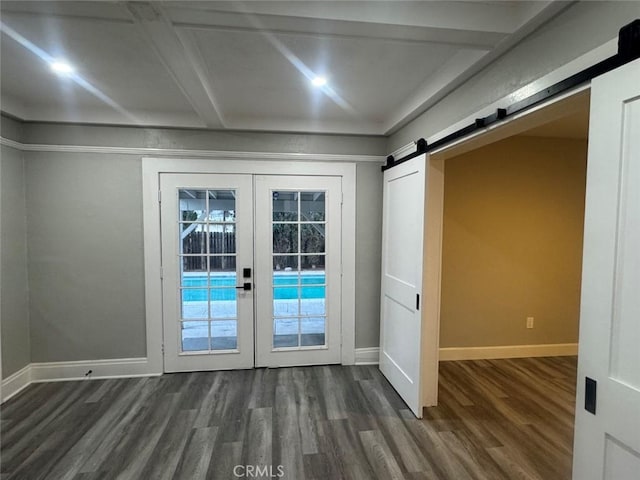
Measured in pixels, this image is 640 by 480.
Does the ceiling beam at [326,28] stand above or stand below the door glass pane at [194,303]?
above

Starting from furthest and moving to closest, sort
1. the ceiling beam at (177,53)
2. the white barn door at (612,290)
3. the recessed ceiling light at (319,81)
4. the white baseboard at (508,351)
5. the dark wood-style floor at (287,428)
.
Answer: the white baseboard at (508,351), the recessed ceiling light at (319,81), the dark wood-style floor at (287,428), the ceiling beam at (177,53), the white barn door at (612,290)

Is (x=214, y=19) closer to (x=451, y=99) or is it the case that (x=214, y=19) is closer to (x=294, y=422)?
(x=451, y=99)

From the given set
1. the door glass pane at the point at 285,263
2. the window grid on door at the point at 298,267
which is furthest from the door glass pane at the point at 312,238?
the door glass pane at the point at 285,263

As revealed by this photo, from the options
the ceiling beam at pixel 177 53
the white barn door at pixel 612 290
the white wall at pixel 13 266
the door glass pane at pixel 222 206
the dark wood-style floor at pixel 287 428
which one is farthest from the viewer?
the door glass pane at pixel 222 206

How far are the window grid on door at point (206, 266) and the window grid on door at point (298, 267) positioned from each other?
0.44 meters

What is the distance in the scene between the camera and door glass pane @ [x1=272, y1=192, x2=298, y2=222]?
3209 mm

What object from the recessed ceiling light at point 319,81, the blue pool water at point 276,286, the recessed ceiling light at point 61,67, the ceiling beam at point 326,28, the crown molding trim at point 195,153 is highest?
the recessed ceiling light at point 319,81

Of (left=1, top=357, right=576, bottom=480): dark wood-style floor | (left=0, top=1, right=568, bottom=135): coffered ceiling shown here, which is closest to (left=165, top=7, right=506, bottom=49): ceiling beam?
(left=0, top=1, right=568, bottom=135): coffered ceiling

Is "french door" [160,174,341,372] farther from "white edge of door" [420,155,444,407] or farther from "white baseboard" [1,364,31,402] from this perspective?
"white baseboard" [1,364,31,402]

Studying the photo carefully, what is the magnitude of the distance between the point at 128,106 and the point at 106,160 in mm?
578

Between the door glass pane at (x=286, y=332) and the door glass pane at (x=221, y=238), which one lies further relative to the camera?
the door glass pane at (x=286, y=332)

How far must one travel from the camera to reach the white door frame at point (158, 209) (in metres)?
3.01

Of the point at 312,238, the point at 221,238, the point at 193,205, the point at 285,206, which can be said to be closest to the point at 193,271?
the point at 221,238

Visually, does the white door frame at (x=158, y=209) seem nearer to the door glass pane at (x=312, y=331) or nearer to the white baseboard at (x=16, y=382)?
the door glass pane at (x=312, y=331)
